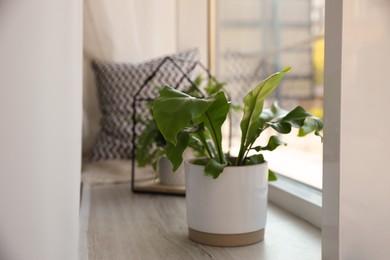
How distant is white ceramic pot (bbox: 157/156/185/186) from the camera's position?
4.35 feet

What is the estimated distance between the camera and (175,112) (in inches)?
29.7

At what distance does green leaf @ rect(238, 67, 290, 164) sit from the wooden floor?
179mm

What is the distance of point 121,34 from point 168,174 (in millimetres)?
786

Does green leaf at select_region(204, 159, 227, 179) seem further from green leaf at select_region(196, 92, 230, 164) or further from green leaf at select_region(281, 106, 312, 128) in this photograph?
green leaf at select_region(281, 106, 312, 128)

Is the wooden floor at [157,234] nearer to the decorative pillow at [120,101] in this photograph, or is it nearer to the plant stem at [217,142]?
the plant stem at [217,142]

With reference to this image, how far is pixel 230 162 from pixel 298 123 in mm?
166
